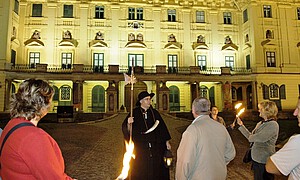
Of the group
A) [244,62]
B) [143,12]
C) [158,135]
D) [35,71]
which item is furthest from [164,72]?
[158,135]

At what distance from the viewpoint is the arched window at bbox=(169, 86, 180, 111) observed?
1228 inches

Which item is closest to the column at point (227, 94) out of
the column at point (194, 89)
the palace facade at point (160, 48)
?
the palace facade at point (160, 48)

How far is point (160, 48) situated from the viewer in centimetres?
3164

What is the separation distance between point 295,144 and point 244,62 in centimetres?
3249

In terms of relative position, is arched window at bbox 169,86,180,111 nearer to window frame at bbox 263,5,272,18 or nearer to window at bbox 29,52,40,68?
window frame at bbox 263,5,272,18

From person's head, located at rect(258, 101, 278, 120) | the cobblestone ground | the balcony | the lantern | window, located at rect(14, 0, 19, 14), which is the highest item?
window, located at rect(14, 0, 19, 14)

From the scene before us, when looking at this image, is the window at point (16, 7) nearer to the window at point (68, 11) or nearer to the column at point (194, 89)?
the window at point (68, 11)

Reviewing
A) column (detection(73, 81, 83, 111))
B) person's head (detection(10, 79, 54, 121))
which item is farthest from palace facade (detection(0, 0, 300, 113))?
person's head (detection(10, 79, 54, 121))

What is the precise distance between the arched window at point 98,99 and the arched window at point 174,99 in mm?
8501

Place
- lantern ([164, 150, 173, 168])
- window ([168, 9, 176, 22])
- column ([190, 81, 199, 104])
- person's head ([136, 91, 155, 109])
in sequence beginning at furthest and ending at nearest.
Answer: window ([168, 9, 176, 22])
column ([190, 81, 199, 104])
person's head ([136, 91, 155, 109])
lantern ([164, 150, 173, 168])

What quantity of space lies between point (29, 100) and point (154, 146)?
360 cm

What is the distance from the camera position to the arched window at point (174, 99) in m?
31.2

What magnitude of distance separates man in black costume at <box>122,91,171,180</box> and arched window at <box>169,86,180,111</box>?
2550 centimetres

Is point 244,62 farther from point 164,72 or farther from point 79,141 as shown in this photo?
point 79,141
